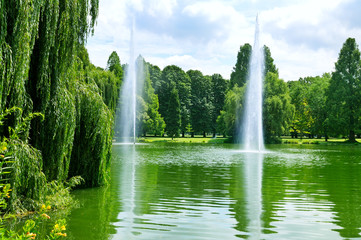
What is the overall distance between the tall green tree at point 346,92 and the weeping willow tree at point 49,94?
49.1 meters

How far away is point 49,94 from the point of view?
25.7 feet

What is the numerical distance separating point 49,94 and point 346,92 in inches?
2088

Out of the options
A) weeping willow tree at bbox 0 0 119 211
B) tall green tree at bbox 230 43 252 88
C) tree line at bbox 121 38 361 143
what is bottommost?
weeping willow tree at bbox 0 0 119 211

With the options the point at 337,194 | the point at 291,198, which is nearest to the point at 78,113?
the point at 291,198

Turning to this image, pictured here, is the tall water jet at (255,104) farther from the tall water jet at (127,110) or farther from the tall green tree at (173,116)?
the tall green tree at (173,116)

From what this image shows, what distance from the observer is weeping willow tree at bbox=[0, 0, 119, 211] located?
21.0 feet

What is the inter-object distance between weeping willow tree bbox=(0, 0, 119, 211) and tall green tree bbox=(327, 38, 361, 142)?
49062 millimetres

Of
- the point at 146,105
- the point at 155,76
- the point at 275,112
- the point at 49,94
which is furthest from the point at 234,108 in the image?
the point at 49,94

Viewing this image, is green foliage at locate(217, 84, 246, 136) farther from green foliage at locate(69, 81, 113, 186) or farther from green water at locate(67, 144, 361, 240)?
green foliage at locate(69, 81, 113, 186)

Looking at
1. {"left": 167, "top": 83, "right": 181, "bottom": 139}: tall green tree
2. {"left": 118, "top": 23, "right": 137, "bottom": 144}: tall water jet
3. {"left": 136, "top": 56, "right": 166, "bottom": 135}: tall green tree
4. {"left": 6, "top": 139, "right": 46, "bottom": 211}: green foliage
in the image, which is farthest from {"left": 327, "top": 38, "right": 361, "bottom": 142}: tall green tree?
{"left": 6, "top": 139, "right": 46, "bottom": 211}: green foliage

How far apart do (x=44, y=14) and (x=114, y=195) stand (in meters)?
5.28

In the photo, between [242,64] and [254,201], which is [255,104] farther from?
[254,201]

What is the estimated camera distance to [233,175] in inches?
623

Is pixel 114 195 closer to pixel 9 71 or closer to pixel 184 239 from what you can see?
pixel 184 239
